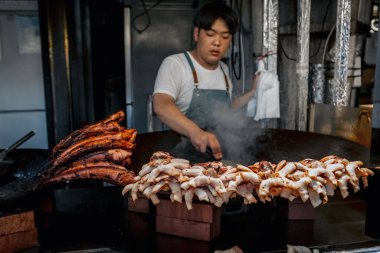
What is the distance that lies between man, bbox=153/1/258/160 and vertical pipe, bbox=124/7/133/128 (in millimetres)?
1986

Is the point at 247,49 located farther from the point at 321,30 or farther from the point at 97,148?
the point at 97,148

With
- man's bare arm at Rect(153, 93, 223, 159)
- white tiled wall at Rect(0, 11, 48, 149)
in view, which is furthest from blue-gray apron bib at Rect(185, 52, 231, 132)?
white tiled wall at Rect(0, 11, 48, 149)

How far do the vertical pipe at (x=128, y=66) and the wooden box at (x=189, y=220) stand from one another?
13.2ft

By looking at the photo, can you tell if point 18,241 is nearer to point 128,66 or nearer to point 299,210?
point 299,210

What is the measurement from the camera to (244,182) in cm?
158

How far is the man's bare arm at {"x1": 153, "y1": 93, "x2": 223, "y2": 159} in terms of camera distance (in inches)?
93.8

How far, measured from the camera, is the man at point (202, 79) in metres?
3.42

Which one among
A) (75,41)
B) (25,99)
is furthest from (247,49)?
(25,99)

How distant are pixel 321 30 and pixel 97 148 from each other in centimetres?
343

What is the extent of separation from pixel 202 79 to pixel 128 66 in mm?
2124

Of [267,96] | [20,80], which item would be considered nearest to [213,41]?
[267,96]

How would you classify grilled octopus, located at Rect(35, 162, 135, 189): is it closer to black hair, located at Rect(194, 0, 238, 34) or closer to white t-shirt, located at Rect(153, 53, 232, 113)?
white t-shirt, located at Rect(153, 53, 232, 113)

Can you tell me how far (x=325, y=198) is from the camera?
5.18 feet

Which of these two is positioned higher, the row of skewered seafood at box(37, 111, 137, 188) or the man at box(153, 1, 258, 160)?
the man at box(153, 1, 258, 160)
